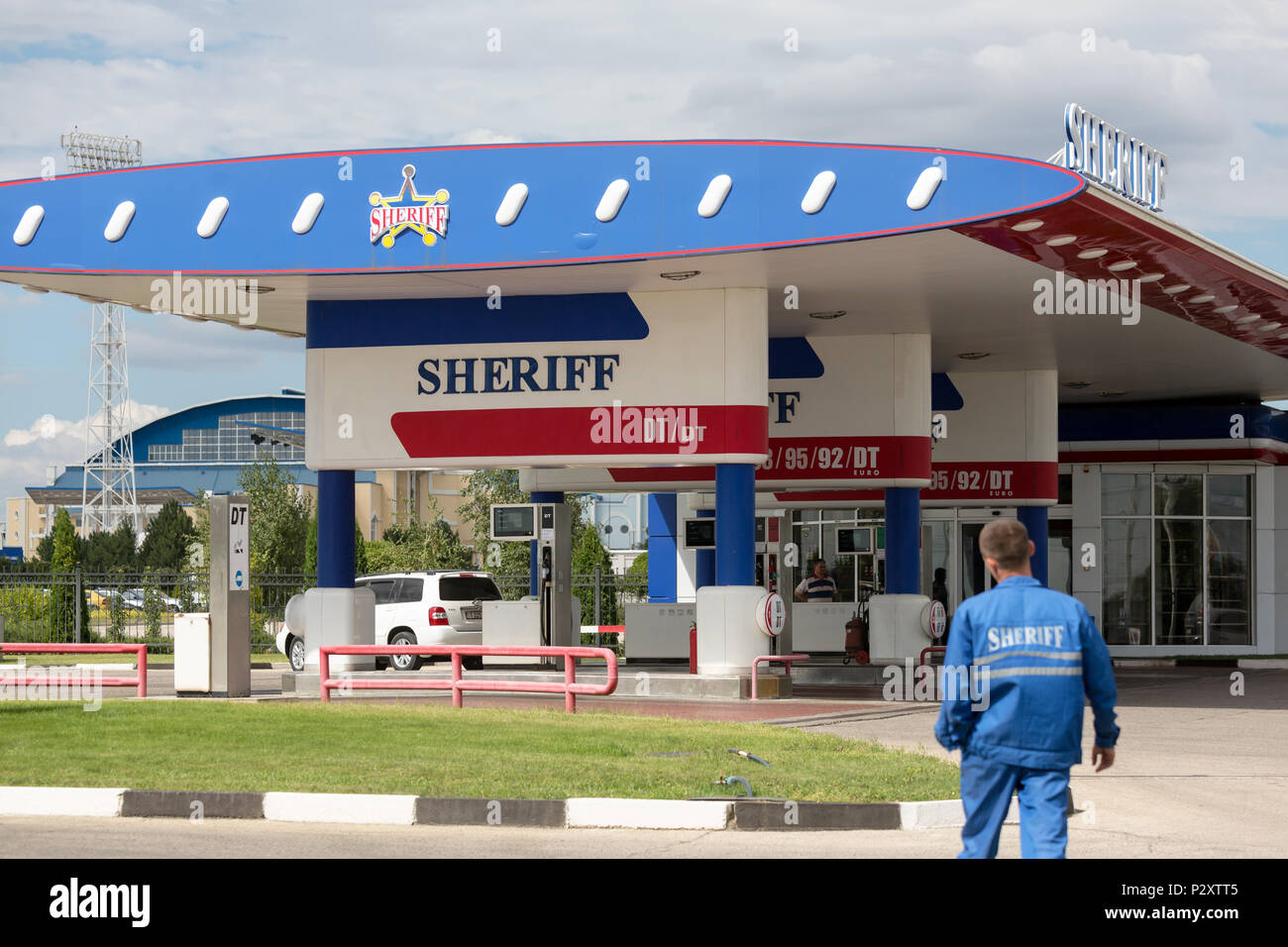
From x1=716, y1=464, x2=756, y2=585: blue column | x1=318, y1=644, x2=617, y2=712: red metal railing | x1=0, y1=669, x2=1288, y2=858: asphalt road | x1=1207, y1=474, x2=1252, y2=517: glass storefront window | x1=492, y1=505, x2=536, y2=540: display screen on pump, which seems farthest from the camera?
x1=1207, y1=474, x2=1252, y2=517: glass storefront window

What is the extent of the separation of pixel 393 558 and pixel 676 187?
3451 cm

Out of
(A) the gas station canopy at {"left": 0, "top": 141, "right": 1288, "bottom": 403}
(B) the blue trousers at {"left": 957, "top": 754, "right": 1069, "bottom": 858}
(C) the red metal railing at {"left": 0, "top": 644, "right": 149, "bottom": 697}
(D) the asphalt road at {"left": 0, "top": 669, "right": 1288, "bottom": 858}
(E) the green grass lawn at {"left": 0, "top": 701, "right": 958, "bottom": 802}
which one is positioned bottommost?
(D) the asphalt road at {"left": 0, "top": 669, "right": 1288, "bottom": 858}

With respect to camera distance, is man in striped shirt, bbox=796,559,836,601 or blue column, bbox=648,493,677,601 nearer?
man in striped shirt, bbox=796,559,836,601

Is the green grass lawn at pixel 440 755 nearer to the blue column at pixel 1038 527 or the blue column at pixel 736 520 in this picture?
the blue column at pixel 736 520

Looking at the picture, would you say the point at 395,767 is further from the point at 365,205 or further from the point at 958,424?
the point at 958,424

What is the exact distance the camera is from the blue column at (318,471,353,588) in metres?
21.4

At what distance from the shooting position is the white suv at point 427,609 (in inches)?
1100

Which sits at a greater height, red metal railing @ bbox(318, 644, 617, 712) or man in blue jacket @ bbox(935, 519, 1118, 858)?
man in blue jacket @ bbox(935, 519, 1118, 858)

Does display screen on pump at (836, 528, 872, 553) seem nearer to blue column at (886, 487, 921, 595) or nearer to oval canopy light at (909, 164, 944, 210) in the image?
blue column at (886, 487, 921, 595)

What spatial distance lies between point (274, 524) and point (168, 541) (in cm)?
2349

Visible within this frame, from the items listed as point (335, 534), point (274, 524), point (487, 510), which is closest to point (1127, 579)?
point (335, 534)

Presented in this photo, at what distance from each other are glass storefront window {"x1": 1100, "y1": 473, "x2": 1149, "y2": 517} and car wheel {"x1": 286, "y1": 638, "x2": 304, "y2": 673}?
15446 mm

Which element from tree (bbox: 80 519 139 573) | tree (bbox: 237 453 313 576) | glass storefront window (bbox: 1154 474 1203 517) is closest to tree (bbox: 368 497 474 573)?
tree (bbox: 237 453 313 576)

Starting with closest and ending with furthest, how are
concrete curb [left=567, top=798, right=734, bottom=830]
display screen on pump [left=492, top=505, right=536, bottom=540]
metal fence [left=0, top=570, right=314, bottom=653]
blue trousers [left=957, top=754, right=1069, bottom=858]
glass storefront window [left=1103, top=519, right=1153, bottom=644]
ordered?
blue trousers [left=957, top=754, right=1069, bottom=858] → concrete curb [left=567, top=798, right=734, bottom=830] → display screen on pump [left=492, top=505, right=536, bottom=540] → glass storefront window [left=1103, top=519, right=1153, bottom=644] → metal fence [left=0, top=570, right=314, bottom=653]
